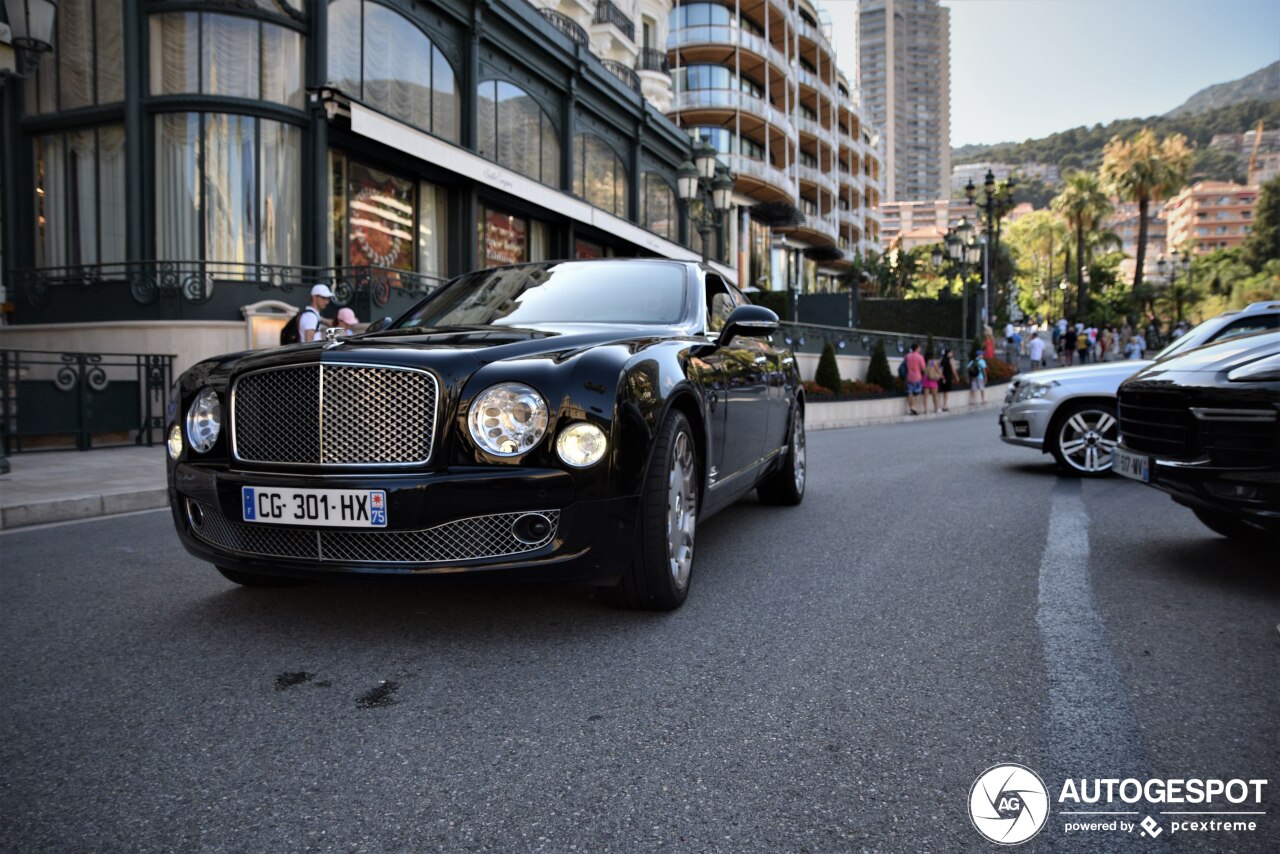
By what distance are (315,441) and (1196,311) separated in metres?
99.8

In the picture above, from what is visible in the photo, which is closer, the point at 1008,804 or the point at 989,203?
the point at 1008,804

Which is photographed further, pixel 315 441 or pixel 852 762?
pixel 315 441

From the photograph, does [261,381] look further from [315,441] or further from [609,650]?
[609,650]

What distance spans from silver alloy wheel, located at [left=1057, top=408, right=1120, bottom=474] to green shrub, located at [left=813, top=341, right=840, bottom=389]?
13.7 meters

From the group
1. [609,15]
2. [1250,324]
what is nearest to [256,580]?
[1250,324]

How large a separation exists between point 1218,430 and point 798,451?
306 cm

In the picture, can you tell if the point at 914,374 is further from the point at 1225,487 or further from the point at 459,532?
the point at 459,532

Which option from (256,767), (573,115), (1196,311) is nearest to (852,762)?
(256,767)

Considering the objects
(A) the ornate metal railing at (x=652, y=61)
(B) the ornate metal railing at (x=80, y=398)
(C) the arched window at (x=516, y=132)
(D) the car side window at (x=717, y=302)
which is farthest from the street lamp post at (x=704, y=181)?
(A) the ornate metal railing at (x=652, y=61)

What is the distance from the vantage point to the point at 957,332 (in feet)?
150

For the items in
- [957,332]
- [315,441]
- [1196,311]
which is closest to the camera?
[315,441]

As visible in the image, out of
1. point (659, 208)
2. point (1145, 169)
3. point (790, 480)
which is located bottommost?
point (790, 480)

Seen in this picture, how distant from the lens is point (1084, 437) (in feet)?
29.3

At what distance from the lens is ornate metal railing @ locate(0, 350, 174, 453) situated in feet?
34.9
